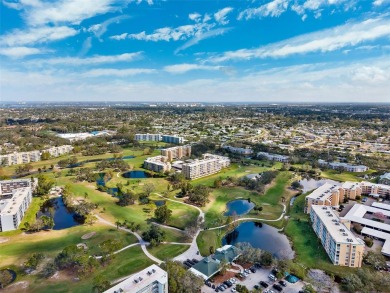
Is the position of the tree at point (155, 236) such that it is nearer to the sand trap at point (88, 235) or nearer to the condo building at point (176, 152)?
the sand trap at point (88, 235)

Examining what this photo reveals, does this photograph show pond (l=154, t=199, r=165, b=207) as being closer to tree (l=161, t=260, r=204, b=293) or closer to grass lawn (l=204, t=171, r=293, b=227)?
grass lawn (l=204, t=171, r=293, b=227)

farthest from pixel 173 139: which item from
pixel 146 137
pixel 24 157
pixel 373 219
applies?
pixel 373 219

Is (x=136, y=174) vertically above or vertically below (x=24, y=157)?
below

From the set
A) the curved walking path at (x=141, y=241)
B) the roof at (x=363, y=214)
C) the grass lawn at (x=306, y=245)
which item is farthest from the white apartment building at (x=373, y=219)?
the curved walking path at (x=141, y=241)

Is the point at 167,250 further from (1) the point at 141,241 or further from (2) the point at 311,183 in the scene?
(2) the point at 311,183

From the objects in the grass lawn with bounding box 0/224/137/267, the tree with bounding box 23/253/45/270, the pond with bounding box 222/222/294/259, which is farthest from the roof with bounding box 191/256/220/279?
the tree with bounding box 23/253/45/270

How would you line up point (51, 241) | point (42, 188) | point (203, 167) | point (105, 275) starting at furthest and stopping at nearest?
point (203, 167)
point (42, 188)
point (51, 241)
point (105, 275)
